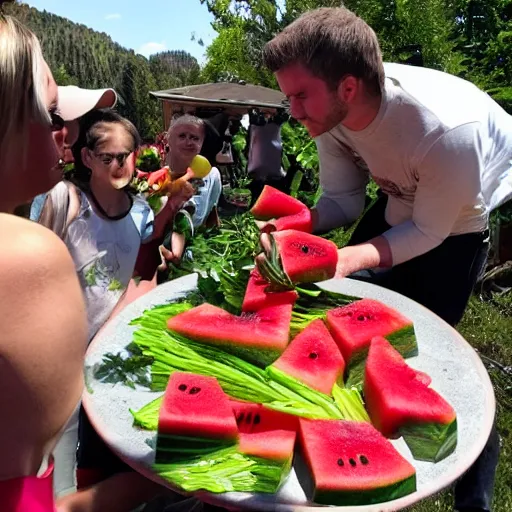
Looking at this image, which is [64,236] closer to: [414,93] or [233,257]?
[233,257]

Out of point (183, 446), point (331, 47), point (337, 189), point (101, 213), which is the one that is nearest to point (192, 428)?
point (183, 446)

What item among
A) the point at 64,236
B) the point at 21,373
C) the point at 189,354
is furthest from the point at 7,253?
the point at 64,236

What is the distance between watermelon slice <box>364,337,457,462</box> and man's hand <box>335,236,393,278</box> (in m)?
0.64

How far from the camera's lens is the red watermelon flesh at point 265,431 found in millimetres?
1479

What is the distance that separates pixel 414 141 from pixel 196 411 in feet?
5.08

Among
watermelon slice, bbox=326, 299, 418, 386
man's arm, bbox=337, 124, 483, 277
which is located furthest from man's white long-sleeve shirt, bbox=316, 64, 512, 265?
watermelon slice, bbox=326, 299, 418, 386

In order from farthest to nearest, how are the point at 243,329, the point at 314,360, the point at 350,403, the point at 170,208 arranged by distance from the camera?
the point at 170,208 → the point at 243,329 → the point at 314,360 → the point at 350,403

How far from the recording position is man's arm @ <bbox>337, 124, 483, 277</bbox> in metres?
2.38

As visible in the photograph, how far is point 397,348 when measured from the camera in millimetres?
1932

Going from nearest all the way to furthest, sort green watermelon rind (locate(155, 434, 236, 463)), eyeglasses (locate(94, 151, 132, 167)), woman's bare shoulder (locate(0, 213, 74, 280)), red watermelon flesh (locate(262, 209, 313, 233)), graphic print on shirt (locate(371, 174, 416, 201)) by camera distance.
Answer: woman's bare shoulder (locate(0, 213, 74, 280))
green watermelon rind (locate(155, 434, 236, 463))
red watermelon flesh (locate(262, 209, 313, 233))
graphic print on shirt (locate(371, 174, 416, 201))
eyeglasses (locate(94, 151, 132, 167))

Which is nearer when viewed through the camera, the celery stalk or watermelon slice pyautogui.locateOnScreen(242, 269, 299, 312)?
the celery stalk

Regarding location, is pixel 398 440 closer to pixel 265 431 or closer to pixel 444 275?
pixel 265 431

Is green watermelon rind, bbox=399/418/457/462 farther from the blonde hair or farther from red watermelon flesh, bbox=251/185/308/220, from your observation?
red watermelon flesh, bbox=251/185/308/220

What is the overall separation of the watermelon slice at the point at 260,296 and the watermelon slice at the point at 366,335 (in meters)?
0.21
